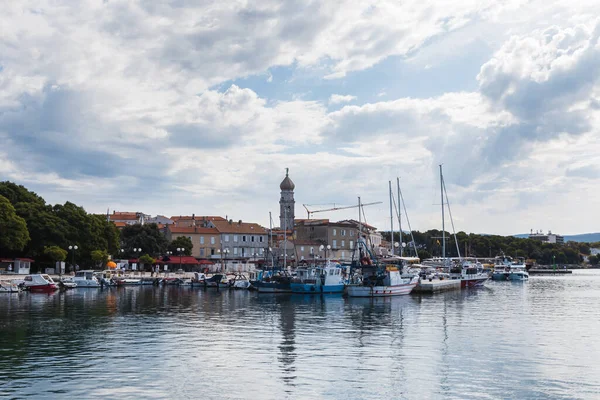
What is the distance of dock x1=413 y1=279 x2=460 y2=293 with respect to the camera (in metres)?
66.8

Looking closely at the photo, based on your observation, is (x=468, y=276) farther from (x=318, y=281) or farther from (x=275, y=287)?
(x=275, y=287)

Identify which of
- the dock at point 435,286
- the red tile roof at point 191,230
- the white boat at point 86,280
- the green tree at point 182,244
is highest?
the red tile roof at point 191,230

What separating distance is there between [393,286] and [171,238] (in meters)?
64.9

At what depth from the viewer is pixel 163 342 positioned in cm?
2814

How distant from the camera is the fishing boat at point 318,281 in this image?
63250 mm

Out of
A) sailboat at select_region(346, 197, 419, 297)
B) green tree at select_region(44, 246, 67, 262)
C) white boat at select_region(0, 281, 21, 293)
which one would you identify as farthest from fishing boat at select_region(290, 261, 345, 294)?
green tree at select_region(44, 246, 67, 262)

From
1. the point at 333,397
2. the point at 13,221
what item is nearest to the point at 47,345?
the point at 333,397

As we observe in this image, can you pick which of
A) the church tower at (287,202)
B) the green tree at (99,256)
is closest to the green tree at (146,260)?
the green tree at (99,256)

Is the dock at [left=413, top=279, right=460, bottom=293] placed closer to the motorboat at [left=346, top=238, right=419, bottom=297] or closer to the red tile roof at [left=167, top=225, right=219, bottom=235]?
the motorboat at [left=346, top=238, right=419, bottom=297]

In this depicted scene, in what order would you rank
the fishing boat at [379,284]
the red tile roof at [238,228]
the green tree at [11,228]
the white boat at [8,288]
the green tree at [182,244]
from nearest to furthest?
the fishing boat at [379,284] → the white boat at [8,288] → the green tree at [11,228] → the green tree at [182,244] → the red tile roof at [238,228]

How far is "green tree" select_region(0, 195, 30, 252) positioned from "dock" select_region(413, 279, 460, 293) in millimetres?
44522

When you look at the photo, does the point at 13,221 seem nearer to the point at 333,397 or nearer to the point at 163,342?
the point at 163,342

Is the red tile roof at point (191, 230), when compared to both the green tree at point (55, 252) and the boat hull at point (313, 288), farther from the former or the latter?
the boat hull at point (313, 288)

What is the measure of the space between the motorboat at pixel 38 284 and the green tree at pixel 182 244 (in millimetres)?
44192
